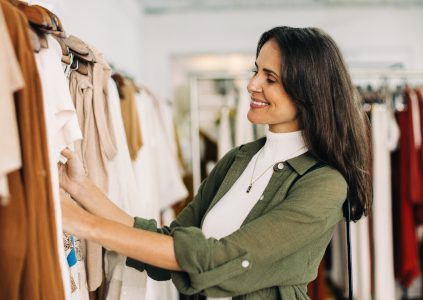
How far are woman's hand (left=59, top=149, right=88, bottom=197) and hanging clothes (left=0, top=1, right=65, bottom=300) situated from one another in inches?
11.5

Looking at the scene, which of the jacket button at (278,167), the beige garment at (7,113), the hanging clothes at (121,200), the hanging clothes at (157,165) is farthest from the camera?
the hanging clothes at (157,165)

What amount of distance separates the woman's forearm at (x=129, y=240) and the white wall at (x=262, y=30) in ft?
11.8

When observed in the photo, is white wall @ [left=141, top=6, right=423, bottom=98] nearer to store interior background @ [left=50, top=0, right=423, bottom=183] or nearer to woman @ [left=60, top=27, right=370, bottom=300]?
store interior background @ [left=50, top=0, right=423, bottom=183]

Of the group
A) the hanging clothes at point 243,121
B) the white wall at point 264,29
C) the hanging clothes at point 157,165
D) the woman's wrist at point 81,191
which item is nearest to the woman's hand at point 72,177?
the woman's wrist at point 81,191

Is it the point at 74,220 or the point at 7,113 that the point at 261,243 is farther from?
the point at 7,113

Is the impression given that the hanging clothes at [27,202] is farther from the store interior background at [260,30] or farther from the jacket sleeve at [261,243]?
the store interior background at [260,30]

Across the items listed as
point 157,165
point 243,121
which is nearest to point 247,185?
point 157,165

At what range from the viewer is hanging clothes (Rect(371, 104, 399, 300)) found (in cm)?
254

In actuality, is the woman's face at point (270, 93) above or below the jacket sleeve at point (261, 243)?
above

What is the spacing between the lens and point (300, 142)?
1.37 metres

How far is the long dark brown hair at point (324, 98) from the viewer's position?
1.26 meters

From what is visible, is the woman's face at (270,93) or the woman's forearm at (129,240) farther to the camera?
the woman's face at (270,93)

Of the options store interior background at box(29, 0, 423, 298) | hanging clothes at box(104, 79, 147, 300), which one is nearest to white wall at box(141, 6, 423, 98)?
store interior background at box(29, 0, 423, 298)

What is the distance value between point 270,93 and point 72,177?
549 mm
